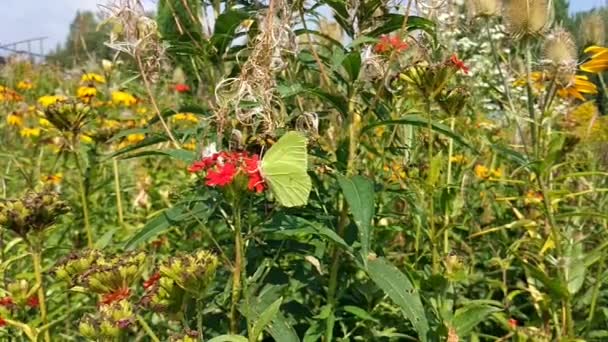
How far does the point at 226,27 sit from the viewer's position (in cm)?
173

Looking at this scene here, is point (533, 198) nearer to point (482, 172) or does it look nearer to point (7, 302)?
point (482, 172)

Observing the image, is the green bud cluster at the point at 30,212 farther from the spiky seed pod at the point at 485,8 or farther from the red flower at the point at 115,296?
the spiky seed pod at the point at 485,8

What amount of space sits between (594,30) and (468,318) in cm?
95

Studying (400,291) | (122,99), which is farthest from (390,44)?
(122,99)

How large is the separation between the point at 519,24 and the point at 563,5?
0.84 m

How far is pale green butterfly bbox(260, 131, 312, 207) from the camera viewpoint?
1.37 metres

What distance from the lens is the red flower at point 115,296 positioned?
1328 millimetres

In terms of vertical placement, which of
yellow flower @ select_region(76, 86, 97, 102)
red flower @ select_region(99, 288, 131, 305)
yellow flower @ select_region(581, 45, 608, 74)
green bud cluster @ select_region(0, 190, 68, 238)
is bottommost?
red flower @ select_region(99, 288, 131, 305)

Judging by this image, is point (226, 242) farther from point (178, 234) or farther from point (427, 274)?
point (178, 234)

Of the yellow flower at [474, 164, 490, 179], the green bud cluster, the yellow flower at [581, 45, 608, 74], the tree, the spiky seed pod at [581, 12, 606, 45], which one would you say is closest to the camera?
the green bud cluster

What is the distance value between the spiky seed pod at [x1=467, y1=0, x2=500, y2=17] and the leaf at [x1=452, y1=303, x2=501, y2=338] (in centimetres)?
78

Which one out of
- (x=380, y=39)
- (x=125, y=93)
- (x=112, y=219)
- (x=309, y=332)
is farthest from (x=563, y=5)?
(x=125, y=93)

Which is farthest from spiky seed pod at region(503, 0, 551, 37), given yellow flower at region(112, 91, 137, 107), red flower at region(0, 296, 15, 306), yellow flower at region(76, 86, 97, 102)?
yellow flower at region(112, 91, 137, 107)

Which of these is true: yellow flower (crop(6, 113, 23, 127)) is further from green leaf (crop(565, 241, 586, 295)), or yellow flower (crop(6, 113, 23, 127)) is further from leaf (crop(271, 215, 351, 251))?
green leaf (crop(565, 241, 586, 295))
